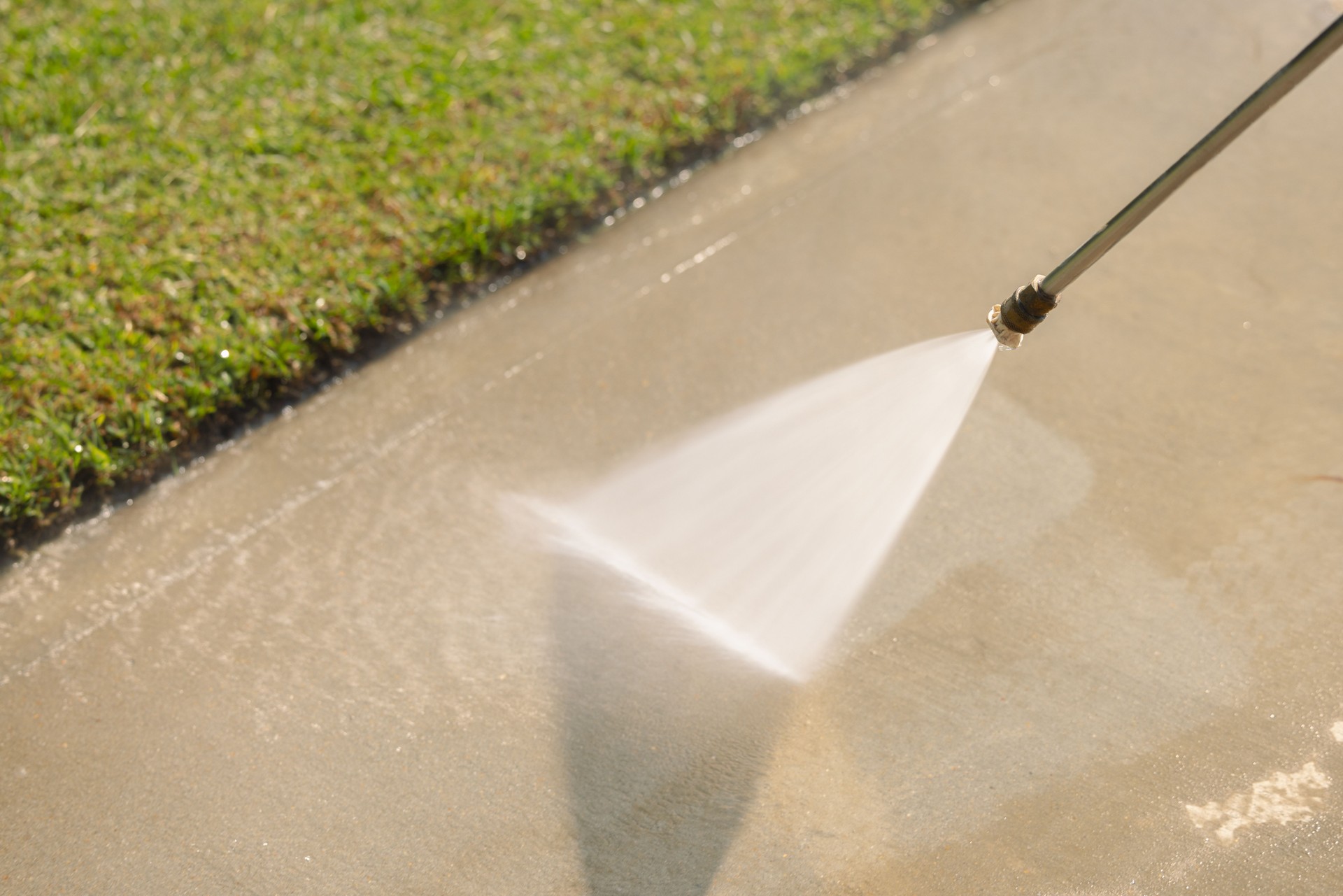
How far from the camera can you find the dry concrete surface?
2.08 metres

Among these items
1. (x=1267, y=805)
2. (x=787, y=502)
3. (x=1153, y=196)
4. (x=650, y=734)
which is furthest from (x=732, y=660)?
(x=1153, y=196)

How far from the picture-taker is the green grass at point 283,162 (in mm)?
2797

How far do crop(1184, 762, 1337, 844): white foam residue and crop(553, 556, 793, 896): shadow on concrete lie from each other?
33.4 inches

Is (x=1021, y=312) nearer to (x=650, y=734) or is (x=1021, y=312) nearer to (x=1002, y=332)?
(x=1002, y=332)

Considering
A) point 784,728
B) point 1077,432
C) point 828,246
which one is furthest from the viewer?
point 828,246

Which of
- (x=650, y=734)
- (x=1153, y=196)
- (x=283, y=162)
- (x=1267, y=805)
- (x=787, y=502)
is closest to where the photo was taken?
(x=1153, y=196)

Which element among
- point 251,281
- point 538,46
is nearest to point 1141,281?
point 538,46

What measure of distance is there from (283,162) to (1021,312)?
231 centimetres

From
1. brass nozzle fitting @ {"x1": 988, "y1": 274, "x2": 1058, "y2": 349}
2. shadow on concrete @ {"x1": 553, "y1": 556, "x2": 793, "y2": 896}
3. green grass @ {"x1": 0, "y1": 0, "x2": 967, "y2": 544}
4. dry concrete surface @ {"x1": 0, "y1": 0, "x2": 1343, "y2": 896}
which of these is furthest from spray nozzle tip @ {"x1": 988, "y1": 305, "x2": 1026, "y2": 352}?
green grass @ {"x1": 0, "y1": 0, "x2": 967, "y2": 544}

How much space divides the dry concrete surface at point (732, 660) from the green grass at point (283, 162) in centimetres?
17

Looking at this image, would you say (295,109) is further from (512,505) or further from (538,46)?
(512,505)

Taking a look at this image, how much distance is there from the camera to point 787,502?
8.70 ft

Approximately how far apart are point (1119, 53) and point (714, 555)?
2.53 meters

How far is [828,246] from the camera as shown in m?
3.19
